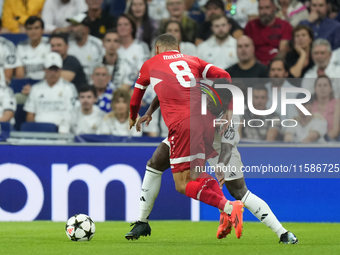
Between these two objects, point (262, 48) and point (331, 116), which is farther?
point (262, 48)

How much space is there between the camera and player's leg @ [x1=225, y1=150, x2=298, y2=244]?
470cm

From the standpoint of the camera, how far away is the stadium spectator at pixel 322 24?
923 cm

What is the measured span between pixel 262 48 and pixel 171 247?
556 cm

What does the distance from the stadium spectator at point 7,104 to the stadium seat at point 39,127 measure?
0.29m

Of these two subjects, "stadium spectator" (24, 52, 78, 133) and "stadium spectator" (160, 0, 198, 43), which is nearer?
"stadium spectator" (24, 52, 78, 133)

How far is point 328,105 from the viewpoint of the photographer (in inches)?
311

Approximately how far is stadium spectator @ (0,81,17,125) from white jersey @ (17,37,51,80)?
1.77 feet

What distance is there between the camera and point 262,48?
365 inches

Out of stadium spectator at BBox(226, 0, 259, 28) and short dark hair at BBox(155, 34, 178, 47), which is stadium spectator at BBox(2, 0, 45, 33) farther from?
short dark hair at BBox(155, 34, 178, 47)

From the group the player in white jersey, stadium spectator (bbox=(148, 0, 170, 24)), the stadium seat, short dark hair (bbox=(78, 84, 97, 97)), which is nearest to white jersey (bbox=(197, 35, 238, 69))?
stadium spectator (bbox=(148, 0, 170, 24))

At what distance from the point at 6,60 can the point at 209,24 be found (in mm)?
3586

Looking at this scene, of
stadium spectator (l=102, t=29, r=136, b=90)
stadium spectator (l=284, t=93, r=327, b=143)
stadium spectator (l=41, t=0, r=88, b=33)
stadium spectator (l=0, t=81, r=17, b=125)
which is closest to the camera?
stadium spectator (l=284, t=93, r=327, b=143)

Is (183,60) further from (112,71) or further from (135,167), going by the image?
(112,71)

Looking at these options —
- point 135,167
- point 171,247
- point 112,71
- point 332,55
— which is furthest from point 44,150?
point 332,55
